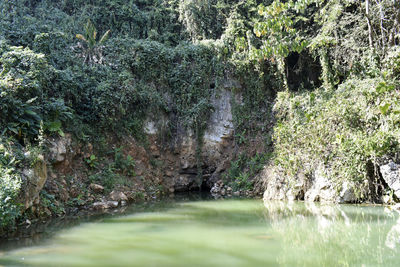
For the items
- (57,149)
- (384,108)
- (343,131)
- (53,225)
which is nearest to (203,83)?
(343,131)

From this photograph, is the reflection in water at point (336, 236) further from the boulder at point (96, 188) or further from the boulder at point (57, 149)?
the boulder at point (57, 149)

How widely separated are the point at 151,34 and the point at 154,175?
6.50 metres

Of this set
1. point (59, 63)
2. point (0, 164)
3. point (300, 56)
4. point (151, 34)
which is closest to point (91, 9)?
point (151, 34)

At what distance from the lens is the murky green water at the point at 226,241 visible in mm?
3848

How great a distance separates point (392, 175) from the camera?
7.80 metres

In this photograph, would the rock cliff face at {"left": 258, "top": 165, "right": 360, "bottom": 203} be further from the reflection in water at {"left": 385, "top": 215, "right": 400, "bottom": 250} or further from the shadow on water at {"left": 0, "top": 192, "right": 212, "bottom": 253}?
the shadow on water at {"left": 0, "top": 192, "right": 212, "bottom": 253}

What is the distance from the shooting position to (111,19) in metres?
14.8

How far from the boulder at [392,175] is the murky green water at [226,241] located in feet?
3.07

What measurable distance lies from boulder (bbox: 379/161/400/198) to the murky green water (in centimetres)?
94

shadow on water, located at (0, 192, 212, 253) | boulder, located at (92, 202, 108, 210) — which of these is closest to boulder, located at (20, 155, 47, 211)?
shadow on water, located at (0, 192, 212, 253)

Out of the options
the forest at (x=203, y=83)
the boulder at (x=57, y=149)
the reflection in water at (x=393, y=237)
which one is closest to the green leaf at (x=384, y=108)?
the forest at (x=203, y=83)

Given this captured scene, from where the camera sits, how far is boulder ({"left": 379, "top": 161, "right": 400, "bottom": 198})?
7688mm

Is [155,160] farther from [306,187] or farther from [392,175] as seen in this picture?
[392,175]

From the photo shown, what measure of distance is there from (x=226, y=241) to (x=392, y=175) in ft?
17.0
